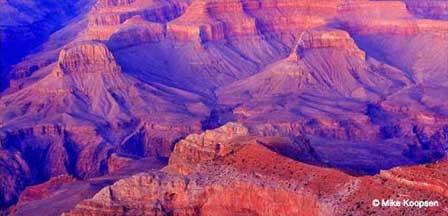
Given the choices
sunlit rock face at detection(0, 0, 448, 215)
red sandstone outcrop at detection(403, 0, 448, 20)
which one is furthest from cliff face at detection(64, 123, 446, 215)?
red sandstone outcrop at detection(403, 0, 448, 20)

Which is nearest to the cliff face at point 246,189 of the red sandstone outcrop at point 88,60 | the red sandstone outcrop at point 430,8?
the red sandstone outcrop at point 88,60

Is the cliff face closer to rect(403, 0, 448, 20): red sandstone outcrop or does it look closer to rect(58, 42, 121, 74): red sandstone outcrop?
rect(58, 42, 121, 74): red sandstone outcrop

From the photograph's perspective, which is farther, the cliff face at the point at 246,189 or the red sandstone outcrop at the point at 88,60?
the red sandstone outcrop at the point at 88,60

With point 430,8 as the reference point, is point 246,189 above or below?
above

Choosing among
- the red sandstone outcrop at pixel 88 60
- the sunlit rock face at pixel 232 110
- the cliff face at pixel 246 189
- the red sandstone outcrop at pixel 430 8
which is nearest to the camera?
the cliff face at pixel 246 189

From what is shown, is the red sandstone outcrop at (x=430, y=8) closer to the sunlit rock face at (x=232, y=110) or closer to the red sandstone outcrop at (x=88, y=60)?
the sunlit rock face at (x=232, y=110)

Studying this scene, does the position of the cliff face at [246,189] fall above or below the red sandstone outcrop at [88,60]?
above

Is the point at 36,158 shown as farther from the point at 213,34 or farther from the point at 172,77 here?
the point at 213,34

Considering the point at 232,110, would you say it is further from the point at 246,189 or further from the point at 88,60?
the point at 246,189

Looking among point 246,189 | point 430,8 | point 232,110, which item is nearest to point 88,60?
point 232,110
